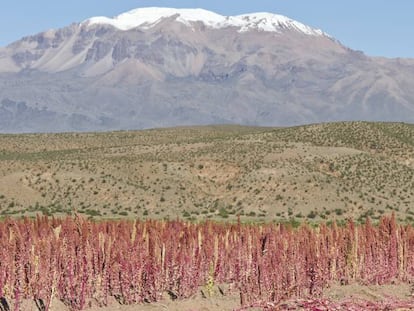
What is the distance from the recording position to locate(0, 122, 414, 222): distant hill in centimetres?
6838

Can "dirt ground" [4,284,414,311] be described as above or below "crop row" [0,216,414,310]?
below

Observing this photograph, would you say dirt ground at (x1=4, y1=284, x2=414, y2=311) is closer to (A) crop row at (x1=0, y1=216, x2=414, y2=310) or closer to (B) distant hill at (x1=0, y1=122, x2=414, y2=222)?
(A) crop row at (x1=0, y1=216, x2=414, y2=310)

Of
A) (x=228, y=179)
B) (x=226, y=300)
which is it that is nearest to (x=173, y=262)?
(x=226, y=300)

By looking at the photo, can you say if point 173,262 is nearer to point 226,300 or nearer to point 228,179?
point 226,300

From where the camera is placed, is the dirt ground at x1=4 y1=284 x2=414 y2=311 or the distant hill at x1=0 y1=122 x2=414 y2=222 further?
the distant hill at x1=0 y1=122 x2=414 y2=222

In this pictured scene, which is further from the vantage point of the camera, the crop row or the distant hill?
the distant hill

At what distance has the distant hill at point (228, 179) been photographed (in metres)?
68.4

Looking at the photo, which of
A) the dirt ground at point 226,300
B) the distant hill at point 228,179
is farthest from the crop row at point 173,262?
the distant hill at point 228,179

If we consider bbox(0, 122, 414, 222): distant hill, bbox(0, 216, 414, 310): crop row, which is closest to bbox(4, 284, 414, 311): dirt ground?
bbox(0, 216, 414, 310): crop row

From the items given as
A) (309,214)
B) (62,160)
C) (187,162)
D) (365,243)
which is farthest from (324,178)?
(365,243)

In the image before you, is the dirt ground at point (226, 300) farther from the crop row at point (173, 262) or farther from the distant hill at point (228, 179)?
the distant hill at point (228, 179)

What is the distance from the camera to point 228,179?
7888 centimetres

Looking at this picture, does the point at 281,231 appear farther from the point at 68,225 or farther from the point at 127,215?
the point at 127,215

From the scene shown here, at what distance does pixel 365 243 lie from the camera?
2081 cm
